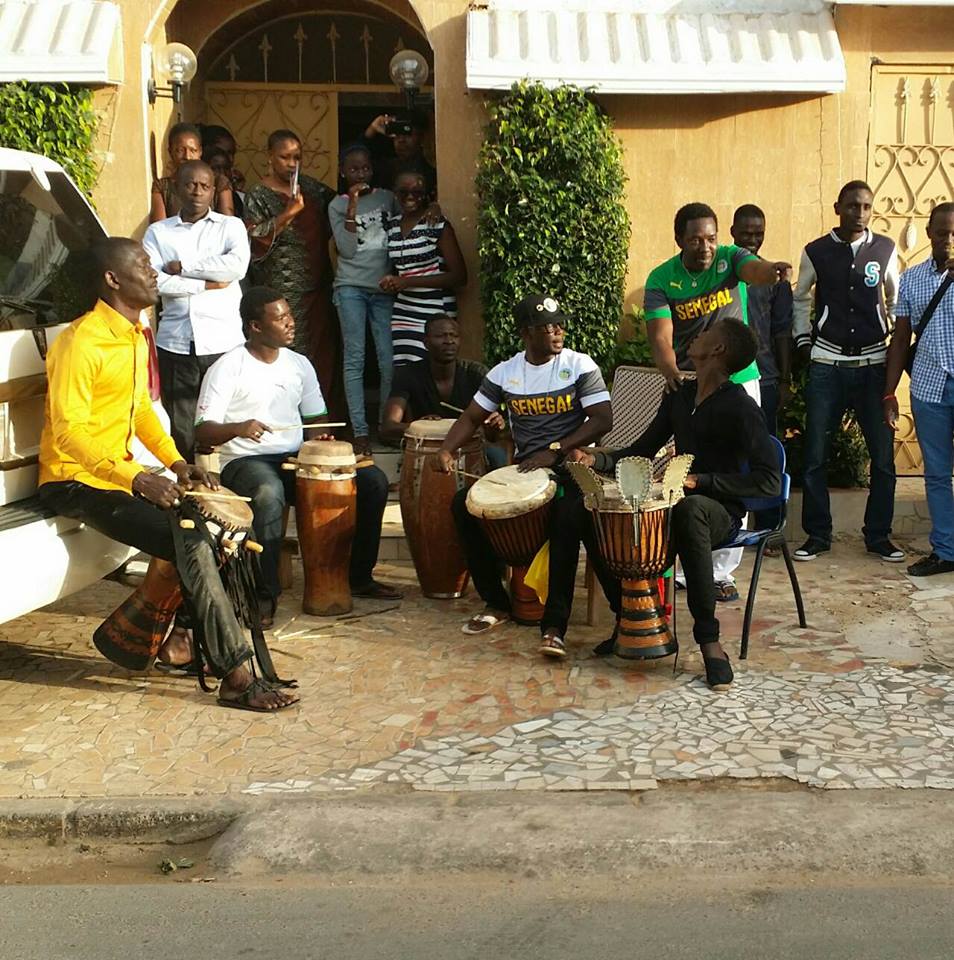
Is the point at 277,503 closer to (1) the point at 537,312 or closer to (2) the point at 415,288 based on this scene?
(1) the point at 537,312

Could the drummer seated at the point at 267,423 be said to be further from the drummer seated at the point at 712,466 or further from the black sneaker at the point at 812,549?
the black sneaker at the point at 812,549

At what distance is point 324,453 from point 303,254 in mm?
2768

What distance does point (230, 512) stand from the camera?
568 centimetres

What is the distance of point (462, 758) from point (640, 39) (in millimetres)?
5760

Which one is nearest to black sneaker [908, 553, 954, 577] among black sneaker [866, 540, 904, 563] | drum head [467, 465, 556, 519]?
black sneaker [866, 540, 904, 563]

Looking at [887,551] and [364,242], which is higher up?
[364,242]

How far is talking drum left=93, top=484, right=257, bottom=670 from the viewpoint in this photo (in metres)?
5.62

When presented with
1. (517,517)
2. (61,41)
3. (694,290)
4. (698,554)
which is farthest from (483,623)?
(61,41)

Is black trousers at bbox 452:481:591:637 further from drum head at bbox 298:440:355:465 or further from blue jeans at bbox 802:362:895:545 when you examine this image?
blue jeans at bbox 802:362:895:545

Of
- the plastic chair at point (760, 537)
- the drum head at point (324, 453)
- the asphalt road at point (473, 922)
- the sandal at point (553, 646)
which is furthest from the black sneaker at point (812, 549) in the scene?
the asphalt road at point (473, 922)

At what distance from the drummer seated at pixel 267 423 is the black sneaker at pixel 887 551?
2939 millimetres

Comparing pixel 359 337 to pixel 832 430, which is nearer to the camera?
pixel 832 430

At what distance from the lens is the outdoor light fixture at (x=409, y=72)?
9.47m

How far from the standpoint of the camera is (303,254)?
913 centimetres
